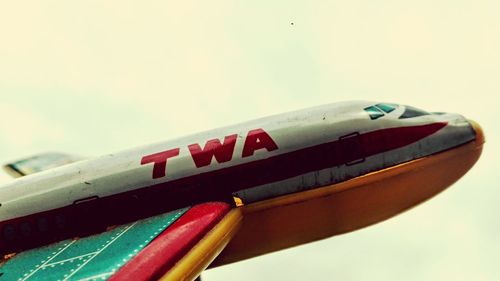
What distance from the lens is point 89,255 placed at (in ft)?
42.9

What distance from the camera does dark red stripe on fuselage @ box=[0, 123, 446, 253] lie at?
48.5ft

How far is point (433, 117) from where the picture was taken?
51.8 feet

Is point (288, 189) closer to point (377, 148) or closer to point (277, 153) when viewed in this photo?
point (277, 153)

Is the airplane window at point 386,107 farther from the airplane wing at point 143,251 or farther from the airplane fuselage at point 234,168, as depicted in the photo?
the airplane wing at point 143,251

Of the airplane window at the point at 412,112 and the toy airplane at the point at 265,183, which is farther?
the airplane window at the point at 412,112

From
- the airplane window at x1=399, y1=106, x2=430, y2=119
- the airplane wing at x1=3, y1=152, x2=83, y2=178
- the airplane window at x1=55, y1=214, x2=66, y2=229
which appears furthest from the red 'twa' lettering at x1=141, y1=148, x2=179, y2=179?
the airplane wing at x1=3, y1=152, x2=83, y2=178

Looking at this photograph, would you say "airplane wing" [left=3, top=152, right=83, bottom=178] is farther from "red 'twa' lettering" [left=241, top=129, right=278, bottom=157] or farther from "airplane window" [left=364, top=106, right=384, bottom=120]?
"airplane window" [left=364, top=106, right=384, bottom=120]

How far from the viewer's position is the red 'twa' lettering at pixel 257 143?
1494 centimetres

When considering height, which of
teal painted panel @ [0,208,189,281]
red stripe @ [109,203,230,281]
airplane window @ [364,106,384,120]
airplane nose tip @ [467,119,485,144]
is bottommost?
teal painted panel @ [0,208,189,281]

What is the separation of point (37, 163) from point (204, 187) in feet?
38.1

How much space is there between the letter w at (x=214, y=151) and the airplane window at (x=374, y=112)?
392 cm

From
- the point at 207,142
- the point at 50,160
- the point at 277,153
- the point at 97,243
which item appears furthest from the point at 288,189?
the point at 50,160

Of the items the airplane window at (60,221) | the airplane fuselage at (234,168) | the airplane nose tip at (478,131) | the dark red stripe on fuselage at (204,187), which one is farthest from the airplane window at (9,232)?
the airplane nose tip at (478,131)

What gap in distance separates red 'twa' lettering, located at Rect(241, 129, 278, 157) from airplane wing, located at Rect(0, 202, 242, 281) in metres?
1.67
